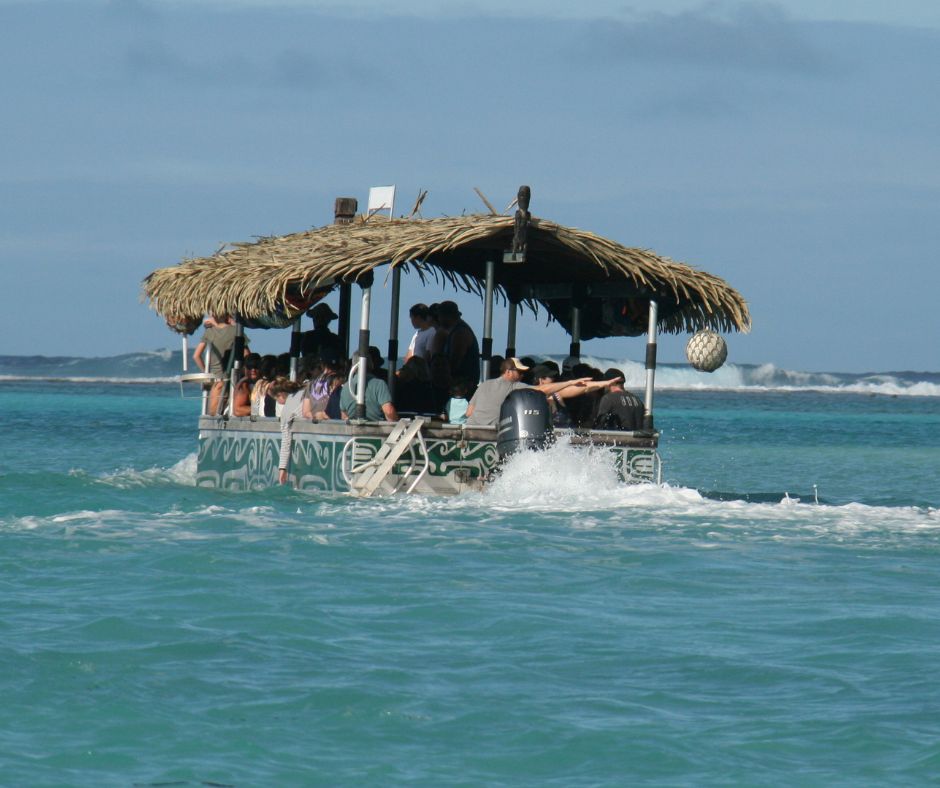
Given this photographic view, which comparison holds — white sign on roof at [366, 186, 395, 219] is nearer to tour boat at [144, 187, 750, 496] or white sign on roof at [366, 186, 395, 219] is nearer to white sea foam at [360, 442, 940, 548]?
tour boat at [144, 187, 750, 496]

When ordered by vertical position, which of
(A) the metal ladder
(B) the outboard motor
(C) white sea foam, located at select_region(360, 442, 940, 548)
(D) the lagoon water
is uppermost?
(B) the outboard motor

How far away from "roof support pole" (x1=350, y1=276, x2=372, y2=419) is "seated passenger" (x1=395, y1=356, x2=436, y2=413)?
42.0 inches

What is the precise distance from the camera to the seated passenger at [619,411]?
46.8 ft

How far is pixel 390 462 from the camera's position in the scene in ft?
44.5

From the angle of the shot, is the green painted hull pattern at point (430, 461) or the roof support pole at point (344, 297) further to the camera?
the roof support pole at point (344, 297)

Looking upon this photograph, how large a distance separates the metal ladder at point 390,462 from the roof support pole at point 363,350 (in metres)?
0.30

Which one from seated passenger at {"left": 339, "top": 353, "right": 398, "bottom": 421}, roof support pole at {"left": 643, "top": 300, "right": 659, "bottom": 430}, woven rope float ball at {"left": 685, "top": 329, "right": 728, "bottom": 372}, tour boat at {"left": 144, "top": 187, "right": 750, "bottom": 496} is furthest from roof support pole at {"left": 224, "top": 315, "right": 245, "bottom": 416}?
woven rope float ball at {"left": 685, "top": 329, "right": 728, "bottom": 372}

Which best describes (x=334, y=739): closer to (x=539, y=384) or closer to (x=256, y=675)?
(x=256, y=675)

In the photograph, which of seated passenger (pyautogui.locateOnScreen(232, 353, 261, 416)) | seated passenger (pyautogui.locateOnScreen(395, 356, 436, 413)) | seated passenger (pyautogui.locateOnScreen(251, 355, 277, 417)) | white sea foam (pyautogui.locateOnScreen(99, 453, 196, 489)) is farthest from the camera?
white sea foam (pyautogui.locateOnScreen(99, 453, 196, 489))

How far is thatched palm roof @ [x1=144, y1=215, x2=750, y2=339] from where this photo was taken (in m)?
13.6

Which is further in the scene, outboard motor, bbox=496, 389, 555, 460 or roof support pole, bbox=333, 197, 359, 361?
roof support pole, bbox=333, 197, 359, 361

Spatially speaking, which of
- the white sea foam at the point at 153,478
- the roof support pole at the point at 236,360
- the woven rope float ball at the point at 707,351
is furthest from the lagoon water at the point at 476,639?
the white sea foam at the point at 153,478

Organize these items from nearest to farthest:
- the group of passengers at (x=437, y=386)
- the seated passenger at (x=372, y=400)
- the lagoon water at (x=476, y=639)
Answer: the lagoon water at (x=476, y=639), the seated passenger at (x=372, y=400), the group of passengers at (x=437, y=386)

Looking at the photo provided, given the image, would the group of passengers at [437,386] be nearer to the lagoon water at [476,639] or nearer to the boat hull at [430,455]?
the boat hull at [430,455]
